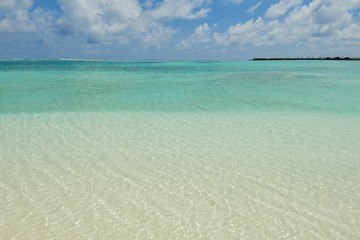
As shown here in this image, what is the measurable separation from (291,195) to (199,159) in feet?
5.78

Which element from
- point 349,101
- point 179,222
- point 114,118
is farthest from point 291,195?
point 349,101

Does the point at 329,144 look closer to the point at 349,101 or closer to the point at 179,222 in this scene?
the point at 179,222

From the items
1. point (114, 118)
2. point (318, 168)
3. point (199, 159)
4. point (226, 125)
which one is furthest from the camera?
point (114, 118)

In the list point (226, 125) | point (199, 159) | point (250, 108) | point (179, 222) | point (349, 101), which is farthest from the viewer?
point (349, 101)

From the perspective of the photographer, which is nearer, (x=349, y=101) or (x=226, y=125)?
(x=226, y=125)

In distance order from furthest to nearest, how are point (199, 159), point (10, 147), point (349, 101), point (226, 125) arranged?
1. point (349, 101)
2. point (226, 125)
3. point (10, 147)
4. point (199, 159)

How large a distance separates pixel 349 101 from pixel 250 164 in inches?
349

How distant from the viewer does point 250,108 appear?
10.7m

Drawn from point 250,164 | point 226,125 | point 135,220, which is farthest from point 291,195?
point 226,125

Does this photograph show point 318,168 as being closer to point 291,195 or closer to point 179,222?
point 291,195

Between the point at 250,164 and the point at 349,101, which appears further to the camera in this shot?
the point at 349,101

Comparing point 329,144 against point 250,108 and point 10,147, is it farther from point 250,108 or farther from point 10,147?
point 10,147

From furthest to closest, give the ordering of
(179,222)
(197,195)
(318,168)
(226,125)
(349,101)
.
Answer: (349,101)
(226,125)
(318,168)
(197,195)
(179,222)

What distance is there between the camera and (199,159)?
18.0 feet
